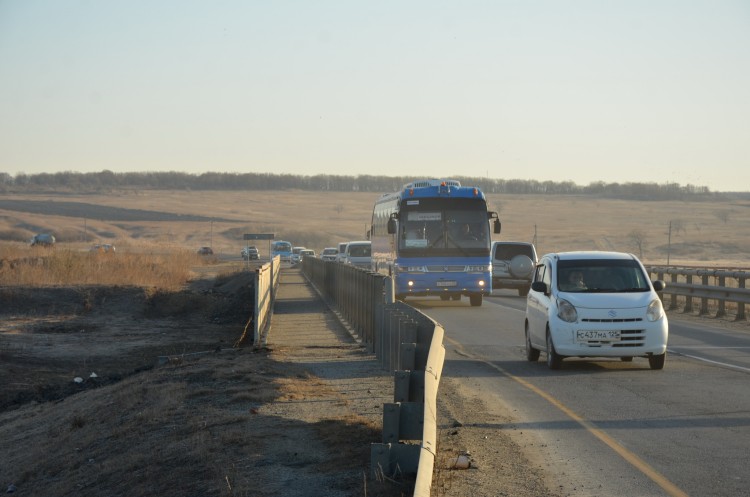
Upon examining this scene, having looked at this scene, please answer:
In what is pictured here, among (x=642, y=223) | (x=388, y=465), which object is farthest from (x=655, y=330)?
(x=642, y=223)

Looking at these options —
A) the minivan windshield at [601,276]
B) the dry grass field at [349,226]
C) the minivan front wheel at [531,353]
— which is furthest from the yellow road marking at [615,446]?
the dry grass field at [349,226]

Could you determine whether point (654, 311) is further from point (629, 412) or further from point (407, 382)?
point (407, 382)

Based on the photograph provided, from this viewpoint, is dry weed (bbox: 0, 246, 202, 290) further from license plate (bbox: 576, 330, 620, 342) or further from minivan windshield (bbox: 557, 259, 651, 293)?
license plate (bbox: 576, 330, 620, 342)

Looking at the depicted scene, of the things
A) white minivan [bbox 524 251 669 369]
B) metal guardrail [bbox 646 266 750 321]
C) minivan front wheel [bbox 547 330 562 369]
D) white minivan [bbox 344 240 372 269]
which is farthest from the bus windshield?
white minivan [bbox 344 240 372 269]

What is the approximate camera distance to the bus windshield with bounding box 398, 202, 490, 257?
3167 cm

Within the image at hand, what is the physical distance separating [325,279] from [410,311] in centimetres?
2545

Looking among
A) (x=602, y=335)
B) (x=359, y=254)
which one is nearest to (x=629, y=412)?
(x=602, y=335)

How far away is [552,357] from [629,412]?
410 centimetres

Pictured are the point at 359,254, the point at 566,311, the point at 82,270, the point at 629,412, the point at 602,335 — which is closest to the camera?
the point at 629,412

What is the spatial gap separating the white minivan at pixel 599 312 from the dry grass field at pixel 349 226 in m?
88.2

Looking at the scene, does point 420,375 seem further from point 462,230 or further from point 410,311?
point 462,230

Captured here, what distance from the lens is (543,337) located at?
16.7m

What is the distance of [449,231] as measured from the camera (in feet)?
104

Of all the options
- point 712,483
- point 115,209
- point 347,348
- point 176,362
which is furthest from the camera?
point 115,209
